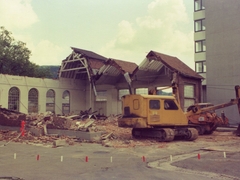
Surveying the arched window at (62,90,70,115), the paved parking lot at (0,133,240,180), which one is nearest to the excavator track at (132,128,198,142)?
the paved parking lot at (0,133,240,180)

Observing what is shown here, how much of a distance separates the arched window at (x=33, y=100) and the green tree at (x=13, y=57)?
13313 mm

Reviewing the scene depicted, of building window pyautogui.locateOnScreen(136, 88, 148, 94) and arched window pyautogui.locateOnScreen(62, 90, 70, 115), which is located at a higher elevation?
building window pyautogui.locateOnScreen(136, 88, 148, 94)

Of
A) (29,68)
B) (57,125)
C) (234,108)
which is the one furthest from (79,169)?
(29,68)

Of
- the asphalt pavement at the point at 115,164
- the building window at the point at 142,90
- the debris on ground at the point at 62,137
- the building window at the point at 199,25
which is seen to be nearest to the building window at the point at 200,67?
the building window at the point at 199,25

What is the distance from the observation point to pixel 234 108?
112 ft

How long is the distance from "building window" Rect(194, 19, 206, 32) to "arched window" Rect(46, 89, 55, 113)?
24.1 m

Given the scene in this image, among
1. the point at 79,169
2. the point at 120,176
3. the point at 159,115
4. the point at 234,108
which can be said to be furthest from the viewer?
the point at 234,108

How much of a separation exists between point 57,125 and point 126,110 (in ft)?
19.4

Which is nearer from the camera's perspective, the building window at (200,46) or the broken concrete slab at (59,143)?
the broken concrete slab at (59,143)

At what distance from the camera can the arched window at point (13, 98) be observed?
111 ft

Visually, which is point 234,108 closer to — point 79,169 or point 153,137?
point 153,137

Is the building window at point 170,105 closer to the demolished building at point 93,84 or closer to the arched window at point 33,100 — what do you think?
the demolished building at point 93,84

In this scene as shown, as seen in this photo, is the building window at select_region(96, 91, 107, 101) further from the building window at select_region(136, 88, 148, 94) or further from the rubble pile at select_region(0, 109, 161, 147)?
the rubble pile at select_region(0, 109, 161, 147)

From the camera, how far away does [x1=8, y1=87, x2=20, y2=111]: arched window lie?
3372cm
